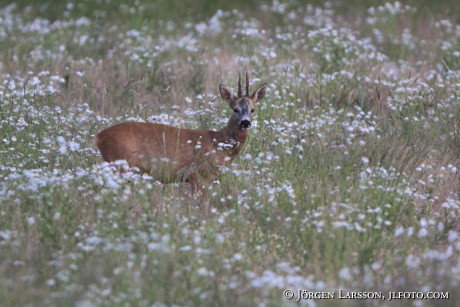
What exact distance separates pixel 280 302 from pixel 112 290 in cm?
92

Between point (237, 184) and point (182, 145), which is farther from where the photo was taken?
point (182, 145)

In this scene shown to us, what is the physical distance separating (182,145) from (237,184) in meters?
1.00

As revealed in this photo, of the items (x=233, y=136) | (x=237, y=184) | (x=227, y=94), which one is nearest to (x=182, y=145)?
(x=233, y=136)

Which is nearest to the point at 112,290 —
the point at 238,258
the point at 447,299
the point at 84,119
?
the point at 238,258

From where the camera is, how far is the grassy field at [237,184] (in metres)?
4.67

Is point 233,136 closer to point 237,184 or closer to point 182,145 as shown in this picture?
point 182,145

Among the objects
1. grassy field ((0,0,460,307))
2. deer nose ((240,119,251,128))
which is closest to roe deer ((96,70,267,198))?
deer nose ((240,119,251,128))

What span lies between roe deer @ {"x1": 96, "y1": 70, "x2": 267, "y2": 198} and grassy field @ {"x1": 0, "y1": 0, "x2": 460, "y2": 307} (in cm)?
17

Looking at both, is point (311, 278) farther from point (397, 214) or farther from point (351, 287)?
point (397, 214)

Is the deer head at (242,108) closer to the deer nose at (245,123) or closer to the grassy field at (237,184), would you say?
the deer nose at (245,123)

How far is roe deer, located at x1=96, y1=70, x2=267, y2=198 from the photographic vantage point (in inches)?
270

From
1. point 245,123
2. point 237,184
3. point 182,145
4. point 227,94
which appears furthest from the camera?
point 227,94

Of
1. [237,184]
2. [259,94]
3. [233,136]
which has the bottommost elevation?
[233,136]

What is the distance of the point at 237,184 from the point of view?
6395 millimetres
